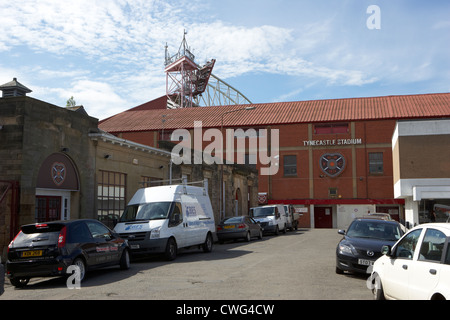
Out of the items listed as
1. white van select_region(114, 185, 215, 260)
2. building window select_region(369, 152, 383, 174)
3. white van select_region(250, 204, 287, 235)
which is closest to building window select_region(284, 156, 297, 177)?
building window select_region(369, 152, 383, 174)

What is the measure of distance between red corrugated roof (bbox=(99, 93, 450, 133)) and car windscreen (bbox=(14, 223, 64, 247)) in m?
43.5

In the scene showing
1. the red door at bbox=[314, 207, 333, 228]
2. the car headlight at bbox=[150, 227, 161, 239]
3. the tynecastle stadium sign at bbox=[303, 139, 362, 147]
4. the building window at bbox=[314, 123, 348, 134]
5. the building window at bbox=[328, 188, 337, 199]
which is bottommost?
the red door at bbox=[314, 207, 333, 228]

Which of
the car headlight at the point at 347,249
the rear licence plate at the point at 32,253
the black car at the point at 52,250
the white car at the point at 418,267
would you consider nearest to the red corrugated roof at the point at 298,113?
the car headlight at the point at 347,249

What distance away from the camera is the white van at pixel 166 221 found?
14773 millimetres

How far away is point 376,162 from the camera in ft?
167

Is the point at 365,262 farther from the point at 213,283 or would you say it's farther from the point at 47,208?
the point at 47,208

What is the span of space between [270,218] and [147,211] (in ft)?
48.0

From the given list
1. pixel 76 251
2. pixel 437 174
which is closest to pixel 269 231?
pixel 437 174

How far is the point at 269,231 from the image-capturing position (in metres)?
29.2

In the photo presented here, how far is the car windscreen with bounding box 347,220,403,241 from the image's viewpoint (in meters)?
12.3

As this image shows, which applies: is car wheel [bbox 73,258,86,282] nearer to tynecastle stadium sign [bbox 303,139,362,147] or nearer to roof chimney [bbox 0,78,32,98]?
roof chimney [bbox 0,78,32,98]

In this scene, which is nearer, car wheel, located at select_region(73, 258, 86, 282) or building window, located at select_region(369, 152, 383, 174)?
car wheel, located at select_region(73, 258, 86, 282)

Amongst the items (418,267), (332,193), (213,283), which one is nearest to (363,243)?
(213,283)
